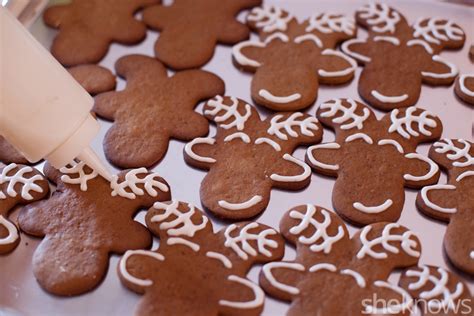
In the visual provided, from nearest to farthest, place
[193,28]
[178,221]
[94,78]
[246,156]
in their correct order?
[178,221] → [246,156] → [94,78] → [193,28]

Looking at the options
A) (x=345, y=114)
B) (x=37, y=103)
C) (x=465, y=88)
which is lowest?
(x=465, y=88)

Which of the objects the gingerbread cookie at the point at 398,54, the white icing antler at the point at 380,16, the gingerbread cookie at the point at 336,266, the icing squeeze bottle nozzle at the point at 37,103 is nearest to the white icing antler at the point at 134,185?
the icing squeeze bottle nozzle at the point at 37,103

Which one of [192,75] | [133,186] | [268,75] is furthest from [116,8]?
[133,186]

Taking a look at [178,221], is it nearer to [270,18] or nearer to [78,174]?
[78,174]

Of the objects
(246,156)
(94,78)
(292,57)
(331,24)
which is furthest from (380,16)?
(94,78)

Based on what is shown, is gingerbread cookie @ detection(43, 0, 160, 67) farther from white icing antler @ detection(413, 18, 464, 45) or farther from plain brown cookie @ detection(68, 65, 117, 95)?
white icing antler @ detection(413, 18, 464, 45)

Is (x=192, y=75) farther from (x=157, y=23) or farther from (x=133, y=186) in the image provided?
(x=133, y=186)

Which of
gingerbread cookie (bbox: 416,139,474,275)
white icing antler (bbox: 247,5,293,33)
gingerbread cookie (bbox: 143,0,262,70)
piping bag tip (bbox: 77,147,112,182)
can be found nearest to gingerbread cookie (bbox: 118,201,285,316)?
piping bag tip (bbox: 77,147,112,182)
